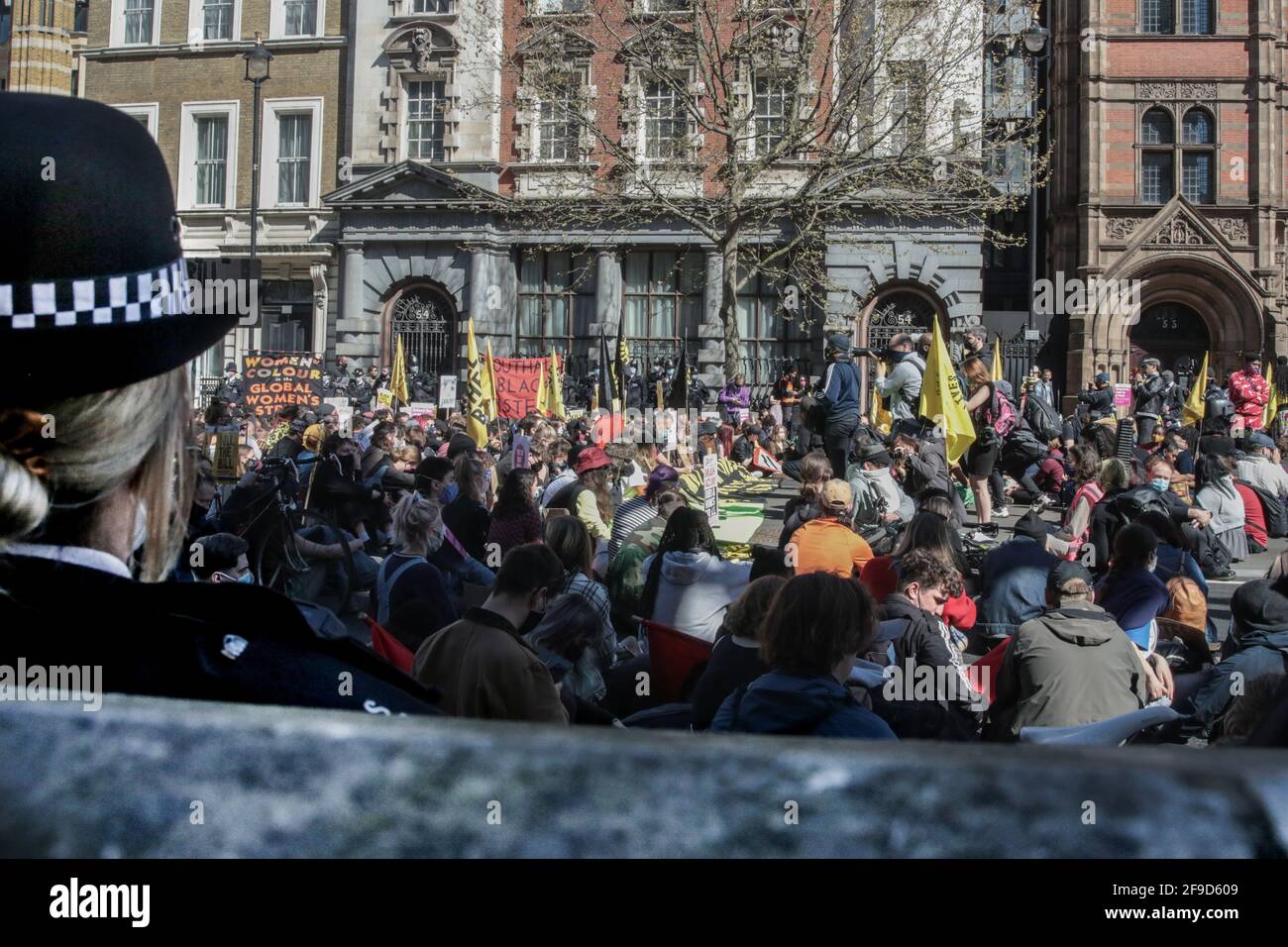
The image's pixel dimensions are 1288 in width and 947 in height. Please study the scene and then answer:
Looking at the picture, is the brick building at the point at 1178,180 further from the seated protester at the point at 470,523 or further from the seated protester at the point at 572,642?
the seated protester at the point at 572,642

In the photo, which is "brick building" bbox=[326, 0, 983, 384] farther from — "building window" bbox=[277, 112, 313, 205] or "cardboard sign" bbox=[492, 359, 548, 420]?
"cardboard sign" bbox=[492, 359, 548, 420]

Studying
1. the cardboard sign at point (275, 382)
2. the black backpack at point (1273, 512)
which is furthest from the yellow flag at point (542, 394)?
the black backpack at point (1273, 512)

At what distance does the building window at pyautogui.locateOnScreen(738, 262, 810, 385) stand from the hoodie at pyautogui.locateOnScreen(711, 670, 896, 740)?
28353 millimetres

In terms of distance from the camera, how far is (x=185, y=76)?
34531mm

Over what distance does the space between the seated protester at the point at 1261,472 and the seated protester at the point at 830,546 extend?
25.3ft

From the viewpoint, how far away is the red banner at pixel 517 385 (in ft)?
71.7

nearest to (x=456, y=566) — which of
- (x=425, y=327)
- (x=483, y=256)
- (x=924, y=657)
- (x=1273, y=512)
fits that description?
(x=924, y=657)

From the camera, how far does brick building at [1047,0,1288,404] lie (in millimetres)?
32844

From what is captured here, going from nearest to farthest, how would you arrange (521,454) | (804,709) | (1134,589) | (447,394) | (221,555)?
(804,709), (1134,589), (221,555), (521,454), (447,394)

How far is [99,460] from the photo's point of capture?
1.10 metres

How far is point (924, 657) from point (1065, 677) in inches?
41.2

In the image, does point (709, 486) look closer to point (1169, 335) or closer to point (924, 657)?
point (924, 657)

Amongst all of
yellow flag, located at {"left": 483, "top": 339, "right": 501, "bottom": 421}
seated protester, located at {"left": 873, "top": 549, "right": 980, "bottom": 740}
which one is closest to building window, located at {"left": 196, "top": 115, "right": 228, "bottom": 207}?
yellow flag, located at {"left": 483, "top": 339, "right": 501, "bottom": 421}
